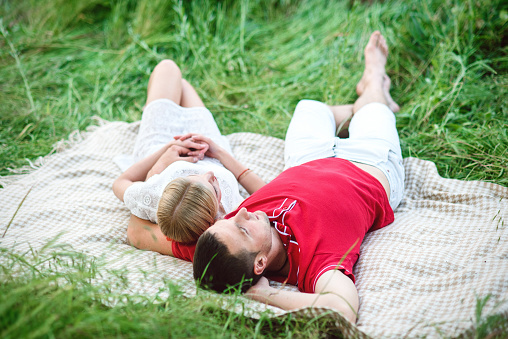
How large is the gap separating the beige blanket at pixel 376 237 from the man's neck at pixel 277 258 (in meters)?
0.30

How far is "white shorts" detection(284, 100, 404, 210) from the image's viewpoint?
2.45 metres

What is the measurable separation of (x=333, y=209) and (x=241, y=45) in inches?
99.3

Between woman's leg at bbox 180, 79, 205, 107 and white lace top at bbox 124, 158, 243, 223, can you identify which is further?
woman's leg at bbox 180, 79, 205, 107

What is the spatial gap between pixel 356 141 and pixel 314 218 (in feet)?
2.55

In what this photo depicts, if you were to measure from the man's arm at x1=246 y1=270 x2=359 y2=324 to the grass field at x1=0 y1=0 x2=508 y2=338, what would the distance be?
3.8 inches

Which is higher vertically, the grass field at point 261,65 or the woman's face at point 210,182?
the grass field at point 261,65

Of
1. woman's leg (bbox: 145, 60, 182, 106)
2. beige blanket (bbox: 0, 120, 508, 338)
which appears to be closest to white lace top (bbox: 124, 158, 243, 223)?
beige blanket (bbox: 0, 120, 508, 338)

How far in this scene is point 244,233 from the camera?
1.79 m

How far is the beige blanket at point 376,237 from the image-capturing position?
1.60 metres

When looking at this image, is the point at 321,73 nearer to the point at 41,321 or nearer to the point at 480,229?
the point at 480,229

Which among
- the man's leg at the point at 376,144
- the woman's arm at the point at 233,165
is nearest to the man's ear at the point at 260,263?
the woman's arm at the point at 233,165

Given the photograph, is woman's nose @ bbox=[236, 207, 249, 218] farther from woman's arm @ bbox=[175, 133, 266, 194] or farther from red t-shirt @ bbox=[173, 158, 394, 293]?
woman's arm @ bbox=[175, 133, 266, 194]

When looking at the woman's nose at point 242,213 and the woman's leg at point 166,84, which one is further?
the woman's leg at point 166,84

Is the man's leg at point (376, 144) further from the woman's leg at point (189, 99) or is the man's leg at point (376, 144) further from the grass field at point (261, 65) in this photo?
the woman's leg at point (189, 99)
